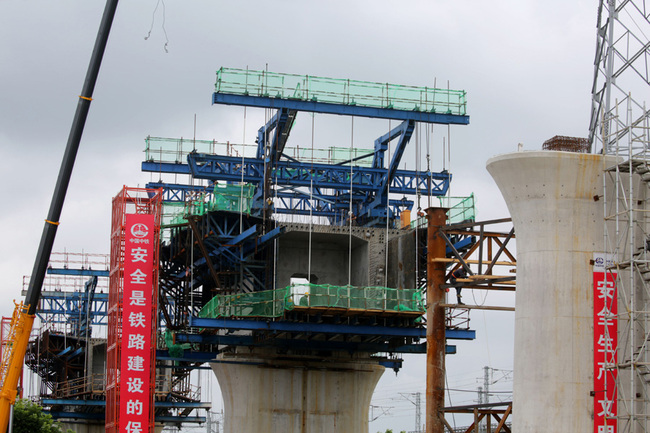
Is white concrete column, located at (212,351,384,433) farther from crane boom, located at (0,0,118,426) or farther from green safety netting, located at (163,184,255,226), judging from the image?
crane boom, located at (0,0,118,426)

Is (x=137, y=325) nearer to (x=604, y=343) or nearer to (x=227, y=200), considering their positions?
(x=227, y=200)

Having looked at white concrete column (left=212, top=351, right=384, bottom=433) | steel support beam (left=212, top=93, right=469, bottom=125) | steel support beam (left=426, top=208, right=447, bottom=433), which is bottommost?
white concrete column (left=212, top=351, right=384, bottom=433)

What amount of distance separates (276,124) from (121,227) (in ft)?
36.1

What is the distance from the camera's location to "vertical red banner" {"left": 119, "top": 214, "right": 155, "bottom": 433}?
195 ft

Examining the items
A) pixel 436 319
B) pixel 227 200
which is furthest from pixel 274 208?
pixel 436 319

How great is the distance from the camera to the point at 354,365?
70.4 m

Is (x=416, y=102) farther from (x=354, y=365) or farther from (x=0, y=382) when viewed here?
(x=0, y=382)

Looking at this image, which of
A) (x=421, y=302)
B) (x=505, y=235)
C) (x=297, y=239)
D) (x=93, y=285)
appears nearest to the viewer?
(x=505, y=235)

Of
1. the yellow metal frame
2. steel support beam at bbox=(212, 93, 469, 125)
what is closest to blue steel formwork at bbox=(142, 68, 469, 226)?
steel support beam at bbox=(212, 93, 469, 125)

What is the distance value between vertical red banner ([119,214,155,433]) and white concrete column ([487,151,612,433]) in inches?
1237

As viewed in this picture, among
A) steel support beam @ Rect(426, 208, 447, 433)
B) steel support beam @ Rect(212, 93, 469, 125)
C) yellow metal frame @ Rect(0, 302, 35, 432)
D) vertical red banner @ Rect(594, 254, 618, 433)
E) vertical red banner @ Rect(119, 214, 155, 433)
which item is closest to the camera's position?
vertical red banner @ Rect(594, 254, 618, 433)

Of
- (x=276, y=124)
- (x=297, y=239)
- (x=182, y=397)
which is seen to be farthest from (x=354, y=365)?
(x=182, y=397)

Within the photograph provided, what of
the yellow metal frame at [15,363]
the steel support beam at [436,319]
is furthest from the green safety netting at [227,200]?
the yellow metal frame at [15,363]

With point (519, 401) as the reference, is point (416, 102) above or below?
above
